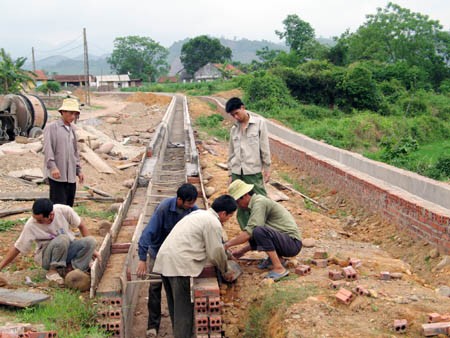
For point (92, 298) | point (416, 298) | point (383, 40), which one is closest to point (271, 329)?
point (416, 298)

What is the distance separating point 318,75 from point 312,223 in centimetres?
2122

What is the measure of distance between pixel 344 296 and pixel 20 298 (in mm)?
2928

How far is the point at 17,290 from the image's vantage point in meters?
5.05

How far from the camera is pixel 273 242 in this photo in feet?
16.8

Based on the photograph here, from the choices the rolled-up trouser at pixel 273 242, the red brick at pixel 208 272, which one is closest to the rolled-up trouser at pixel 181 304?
the red brick at pixel 208 272

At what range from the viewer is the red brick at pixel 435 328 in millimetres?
3594

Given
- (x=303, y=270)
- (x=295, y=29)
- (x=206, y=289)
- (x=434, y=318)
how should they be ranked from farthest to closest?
(x=295, y=29) → (x=303, y=270) → (x=206, y=289) → (x=434, y=318)

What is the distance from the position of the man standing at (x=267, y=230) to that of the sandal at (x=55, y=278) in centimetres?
177

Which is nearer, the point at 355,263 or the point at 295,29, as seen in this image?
the point at 355,263

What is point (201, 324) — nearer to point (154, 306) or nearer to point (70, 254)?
point (154, 306)

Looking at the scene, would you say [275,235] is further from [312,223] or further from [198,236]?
[312,223]

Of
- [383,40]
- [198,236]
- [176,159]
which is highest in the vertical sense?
[383,40]

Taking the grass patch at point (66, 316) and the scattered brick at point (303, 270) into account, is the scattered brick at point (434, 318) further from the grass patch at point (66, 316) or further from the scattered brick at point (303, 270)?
the grass patch at point (66, 316)

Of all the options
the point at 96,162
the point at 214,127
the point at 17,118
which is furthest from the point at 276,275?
the point at 214,127
